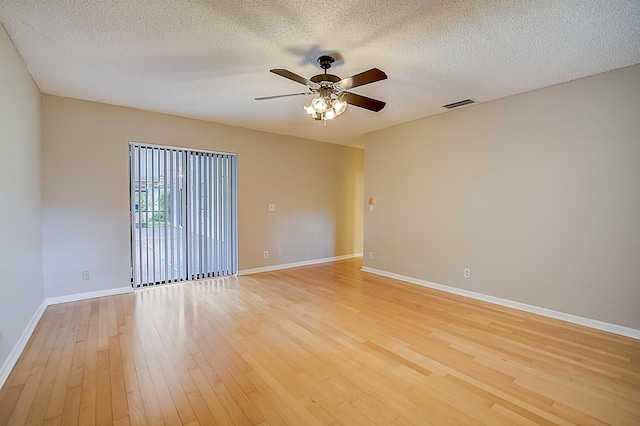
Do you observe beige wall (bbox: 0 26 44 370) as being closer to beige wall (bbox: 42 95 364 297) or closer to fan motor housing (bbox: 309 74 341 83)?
beige wall (bbox: 42 95 364 297)

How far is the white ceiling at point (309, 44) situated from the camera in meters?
2.07

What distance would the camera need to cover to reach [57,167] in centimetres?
376

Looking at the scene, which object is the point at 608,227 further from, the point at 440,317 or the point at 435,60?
the point at 435,60

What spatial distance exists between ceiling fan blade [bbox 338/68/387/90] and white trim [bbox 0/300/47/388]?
A: 11.3 feet

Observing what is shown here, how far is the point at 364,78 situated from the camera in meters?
2.46

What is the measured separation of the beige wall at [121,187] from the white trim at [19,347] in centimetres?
72

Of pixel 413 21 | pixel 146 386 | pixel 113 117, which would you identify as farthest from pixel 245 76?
pixel 146 386

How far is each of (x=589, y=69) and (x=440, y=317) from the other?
2992mm

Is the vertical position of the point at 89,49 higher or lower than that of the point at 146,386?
higher

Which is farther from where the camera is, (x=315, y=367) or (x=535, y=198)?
(x=535, y=198)

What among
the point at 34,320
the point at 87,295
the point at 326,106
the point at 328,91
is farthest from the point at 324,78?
the point at 87,295

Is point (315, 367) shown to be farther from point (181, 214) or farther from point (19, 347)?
point (181, 214)

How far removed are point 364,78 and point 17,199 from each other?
10.7ft

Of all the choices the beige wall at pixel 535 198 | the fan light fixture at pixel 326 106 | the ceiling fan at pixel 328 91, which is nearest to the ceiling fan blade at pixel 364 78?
the ceiling fan at pixel 328 91
